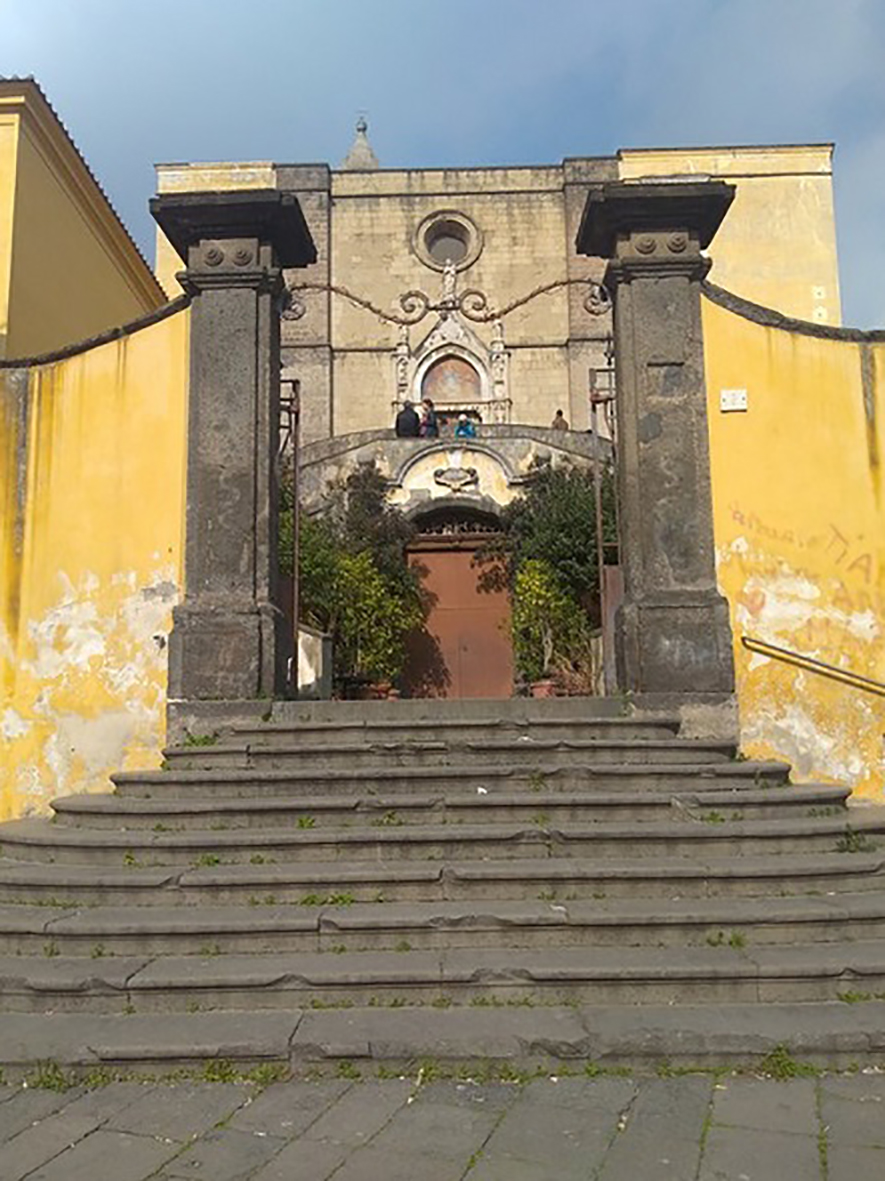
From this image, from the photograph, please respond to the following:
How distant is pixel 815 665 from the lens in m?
6.98

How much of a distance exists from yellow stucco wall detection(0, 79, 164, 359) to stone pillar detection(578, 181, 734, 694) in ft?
25.1

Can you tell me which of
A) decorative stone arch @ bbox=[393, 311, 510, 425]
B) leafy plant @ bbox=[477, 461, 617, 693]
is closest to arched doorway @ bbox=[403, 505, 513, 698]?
leafy plant @ bbox=[477, 461, 617, 693]

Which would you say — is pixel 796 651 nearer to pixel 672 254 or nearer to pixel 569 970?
pixel 672 254

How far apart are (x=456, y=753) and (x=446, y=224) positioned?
2770 centimetres

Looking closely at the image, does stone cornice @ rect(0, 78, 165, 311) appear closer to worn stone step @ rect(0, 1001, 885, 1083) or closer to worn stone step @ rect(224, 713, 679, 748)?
worn stone step @ rect(224, 713, 679, 748)

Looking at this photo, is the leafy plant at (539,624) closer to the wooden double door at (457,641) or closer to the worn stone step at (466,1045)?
the wooden double door at (457,641)

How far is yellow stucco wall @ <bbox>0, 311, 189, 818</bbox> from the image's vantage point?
7184mm

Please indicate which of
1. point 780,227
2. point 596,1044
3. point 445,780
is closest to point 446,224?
point 780,227

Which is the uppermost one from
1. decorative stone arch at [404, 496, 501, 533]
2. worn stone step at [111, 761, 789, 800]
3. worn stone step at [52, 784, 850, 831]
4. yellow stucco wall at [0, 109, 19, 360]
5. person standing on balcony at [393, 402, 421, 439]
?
yellow stucco wall at [0, 109, 19, 360]

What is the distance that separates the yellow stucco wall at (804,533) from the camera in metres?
6.94

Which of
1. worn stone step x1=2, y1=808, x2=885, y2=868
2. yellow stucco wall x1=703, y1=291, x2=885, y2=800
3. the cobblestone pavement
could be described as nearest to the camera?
the cobblestone pavement

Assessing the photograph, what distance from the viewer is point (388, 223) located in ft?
101

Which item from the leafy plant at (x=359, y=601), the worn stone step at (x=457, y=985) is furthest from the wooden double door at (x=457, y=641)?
the worn stone step at (x=457, y=985)

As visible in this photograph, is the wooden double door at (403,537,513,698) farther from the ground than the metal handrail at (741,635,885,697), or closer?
farther from the ground
